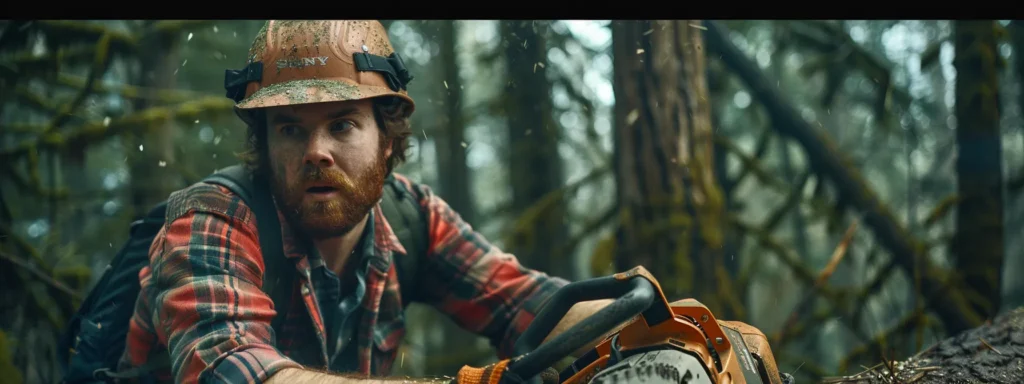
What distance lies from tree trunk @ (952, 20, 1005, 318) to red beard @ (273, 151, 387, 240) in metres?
3.92

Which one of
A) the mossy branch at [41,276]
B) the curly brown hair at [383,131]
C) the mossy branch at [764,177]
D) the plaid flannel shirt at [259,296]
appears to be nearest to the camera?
the plaid flannel shirt at [259,296]

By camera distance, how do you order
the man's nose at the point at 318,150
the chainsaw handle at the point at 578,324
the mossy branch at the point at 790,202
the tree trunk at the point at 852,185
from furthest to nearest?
the mossy branch at the point at 790,202 < the tree trunk at the point at 852,185 < the man's nose at the point at 318,150 < the chainsaw handle at the point at 578,324

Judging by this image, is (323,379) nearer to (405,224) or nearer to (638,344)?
(638,344)

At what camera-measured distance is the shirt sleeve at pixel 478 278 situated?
284 cm

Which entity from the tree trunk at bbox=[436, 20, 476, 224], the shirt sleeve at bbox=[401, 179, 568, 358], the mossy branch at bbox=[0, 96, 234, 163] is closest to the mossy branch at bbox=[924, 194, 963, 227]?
the shirt sleeve at bbox=[401, 179, 568, 358]

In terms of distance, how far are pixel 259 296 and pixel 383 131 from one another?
72cm

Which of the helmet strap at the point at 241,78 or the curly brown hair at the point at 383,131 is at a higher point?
the helmet strap at the point at 241,78

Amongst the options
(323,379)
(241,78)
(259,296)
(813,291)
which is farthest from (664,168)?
(323,379)

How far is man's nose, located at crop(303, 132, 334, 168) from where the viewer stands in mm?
2377

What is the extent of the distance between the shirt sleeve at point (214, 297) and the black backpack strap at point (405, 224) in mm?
566

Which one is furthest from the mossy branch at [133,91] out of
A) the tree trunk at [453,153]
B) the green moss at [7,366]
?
the tree trunk at [453,153]

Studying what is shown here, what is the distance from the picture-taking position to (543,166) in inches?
268

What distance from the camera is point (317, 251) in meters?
2.58

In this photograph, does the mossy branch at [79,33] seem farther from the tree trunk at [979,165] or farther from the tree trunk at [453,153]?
the tree trunk at [979,165]
